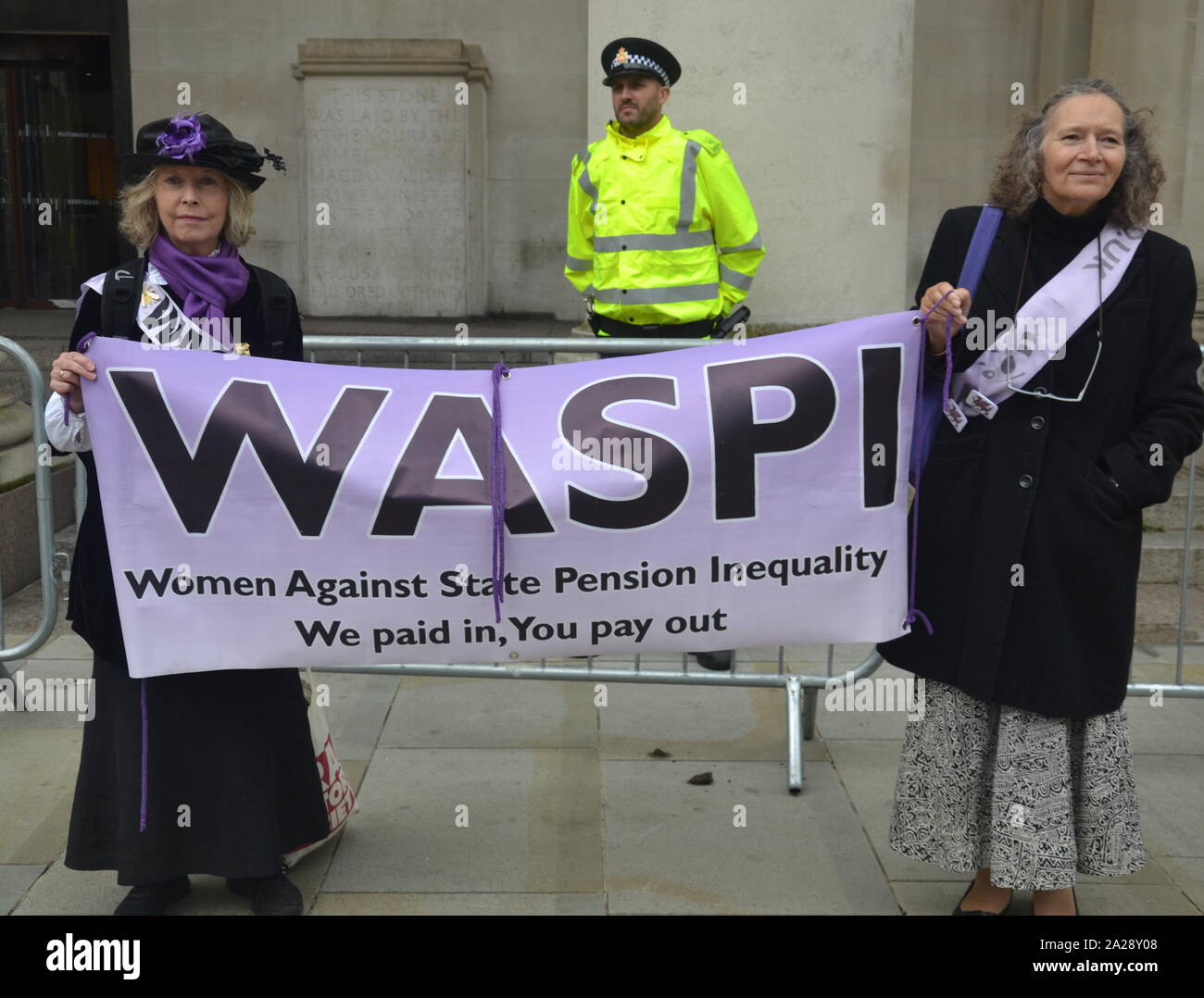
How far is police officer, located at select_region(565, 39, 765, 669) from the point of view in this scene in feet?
19.9

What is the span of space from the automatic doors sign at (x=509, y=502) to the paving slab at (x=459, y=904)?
0.72 metres

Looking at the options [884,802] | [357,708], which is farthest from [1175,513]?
[357,708]

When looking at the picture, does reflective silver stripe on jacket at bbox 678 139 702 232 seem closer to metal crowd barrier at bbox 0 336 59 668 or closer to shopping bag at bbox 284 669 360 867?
metal crowd barrier at bbox 0 336 59 668

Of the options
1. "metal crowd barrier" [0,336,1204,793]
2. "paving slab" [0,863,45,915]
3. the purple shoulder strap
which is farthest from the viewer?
"metal crowd barrier" [0,336,1204,793]

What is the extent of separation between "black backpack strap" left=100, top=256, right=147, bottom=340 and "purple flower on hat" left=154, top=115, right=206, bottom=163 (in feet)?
1.05

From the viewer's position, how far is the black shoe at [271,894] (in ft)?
12.1

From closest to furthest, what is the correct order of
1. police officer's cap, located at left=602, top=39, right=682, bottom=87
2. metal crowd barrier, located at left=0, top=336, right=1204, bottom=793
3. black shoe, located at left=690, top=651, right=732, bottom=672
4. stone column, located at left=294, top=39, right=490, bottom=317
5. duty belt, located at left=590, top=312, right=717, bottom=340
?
metal crowd barrier, located at left=0, top=336, right=1204, bottom=793 < black shoe, located at left=690, top=651, right=732, bottom=672 < police officer's cap, located at left=602, top=39, right=682, bottom=87 < duty belt, located at left=590, top=312, right=717, bottom=340 < stone column, located at left=294, top=39, right=490, bottom=317

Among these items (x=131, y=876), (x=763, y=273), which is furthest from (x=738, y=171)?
(x=131, y=876)

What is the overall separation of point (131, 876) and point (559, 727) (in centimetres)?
193

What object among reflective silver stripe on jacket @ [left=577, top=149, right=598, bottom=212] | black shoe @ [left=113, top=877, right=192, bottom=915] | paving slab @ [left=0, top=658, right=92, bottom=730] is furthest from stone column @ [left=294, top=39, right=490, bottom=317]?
black shoe @ [left=113, top=877, right=192, bottom=915]

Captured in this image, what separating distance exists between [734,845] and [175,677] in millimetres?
1742

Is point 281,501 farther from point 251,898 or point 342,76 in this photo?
point 342,76

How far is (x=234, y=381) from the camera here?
3.51m

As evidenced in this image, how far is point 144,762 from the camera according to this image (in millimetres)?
3506
